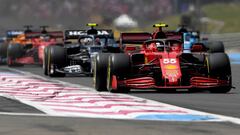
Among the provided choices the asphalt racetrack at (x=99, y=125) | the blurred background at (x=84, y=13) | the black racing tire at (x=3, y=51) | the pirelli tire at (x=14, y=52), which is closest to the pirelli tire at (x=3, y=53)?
the black racing tire at (x=3, y=51)

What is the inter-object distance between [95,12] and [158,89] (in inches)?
884

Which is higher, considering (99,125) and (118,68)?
(118,68)

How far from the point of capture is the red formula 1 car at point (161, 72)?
14.1m

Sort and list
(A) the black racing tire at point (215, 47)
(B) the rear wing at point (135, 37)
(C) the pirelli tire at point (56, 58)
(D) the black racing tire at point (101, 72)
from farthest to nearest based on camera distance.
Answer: (A) the black racing tire at point (215, 47) → (C) the pirelli tire at point (56, 58) → (B) the rear wing at point (135, 37) → (D) the black racing tire at point (101, 72)

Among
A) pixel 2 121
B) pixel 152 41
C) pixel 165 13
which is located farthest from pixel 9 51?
pixel 2 121

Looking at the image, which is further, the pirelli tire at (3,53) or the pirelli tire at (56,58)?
the pirelli tire at (3,53)

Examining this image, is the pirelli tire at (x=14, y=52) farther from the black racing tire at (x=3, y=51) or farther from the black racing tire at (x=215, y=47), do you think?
the black racing tire at (x=215, y=47)

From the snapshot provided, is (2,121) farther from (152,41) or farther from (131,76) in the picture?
(152,41)

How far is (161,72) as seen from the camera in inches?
560

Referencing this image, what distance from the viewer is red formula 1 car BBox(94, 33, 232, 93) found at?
46.3 feet

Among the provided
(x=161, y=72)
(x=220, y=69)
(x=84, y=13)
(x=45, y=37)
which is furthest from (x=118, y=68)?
(x=84, y=13)

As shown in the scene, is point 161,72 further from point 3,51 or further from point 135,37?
point 3,51

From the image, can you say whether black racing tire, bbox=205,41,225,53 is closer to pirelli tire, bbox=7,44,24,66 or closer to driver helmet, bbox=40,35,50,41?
driver helmet, bbox=40,35,50,41

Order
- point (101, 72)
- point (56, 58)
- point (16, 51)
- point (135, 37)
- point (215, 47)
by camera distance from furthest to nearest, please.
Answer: point (16, 51), point (215, 47), point (56, 58), point (135, 37), point (101, 72)
